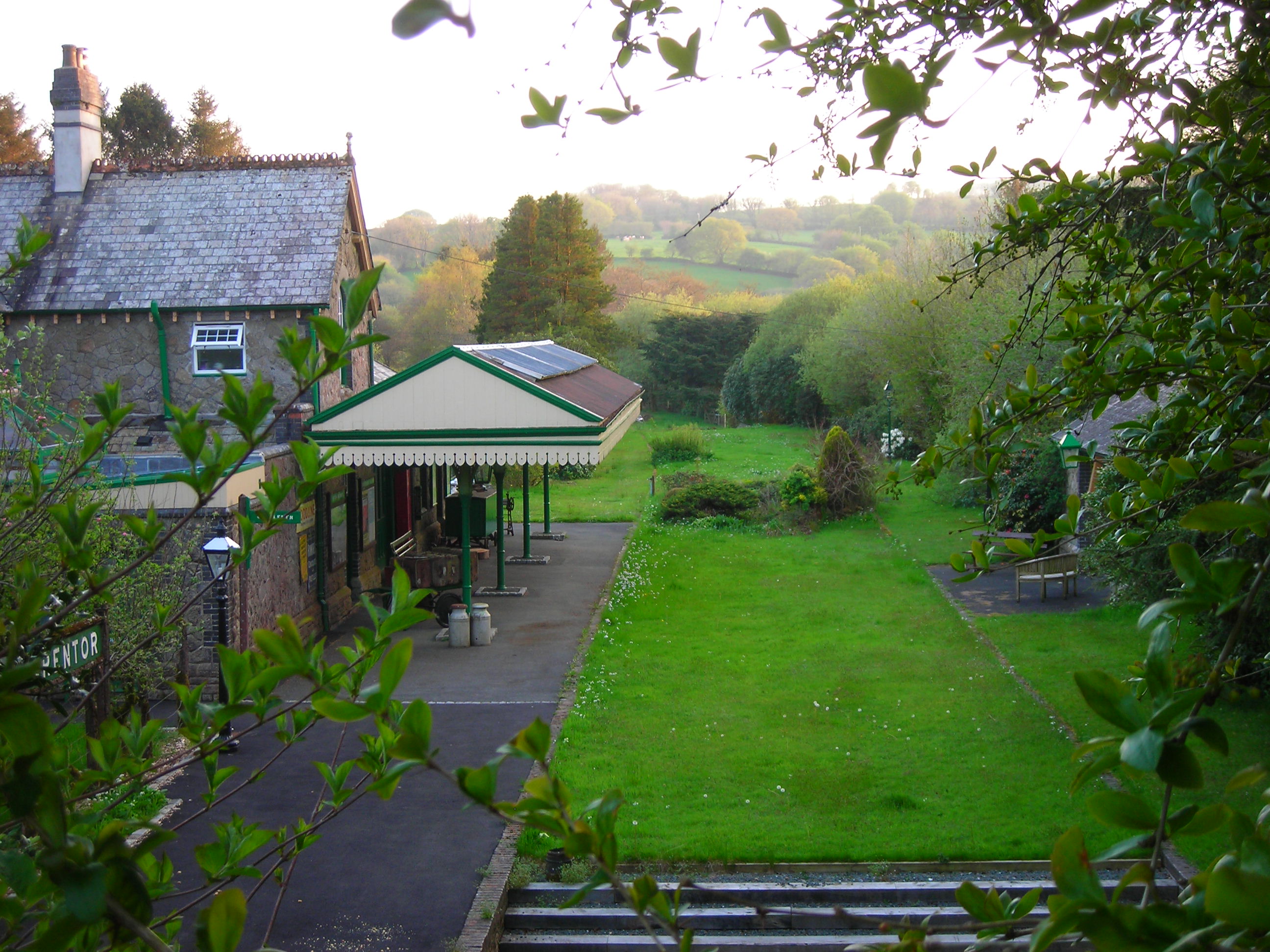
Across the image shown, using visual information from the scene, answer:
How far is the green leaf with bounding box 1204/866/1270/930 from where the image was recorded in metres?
0.89

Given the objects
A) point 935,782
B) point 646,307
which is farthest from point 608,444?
point 646,307

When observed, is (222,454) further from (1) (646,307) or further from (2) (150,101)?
(1) (646,307)

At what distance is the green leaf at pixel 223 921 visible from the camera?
124 centimetres

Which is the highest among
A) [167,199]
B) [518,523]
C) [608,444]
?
[167,199]

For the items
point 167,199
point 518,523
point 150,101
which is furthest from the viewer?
point 150,101

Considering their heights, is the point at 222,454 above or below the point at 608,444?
above

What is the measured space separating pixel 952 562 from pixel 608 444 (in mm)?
10779

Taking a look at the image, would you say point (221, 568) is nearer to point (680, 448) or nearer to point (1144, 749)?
point (1144, 749)

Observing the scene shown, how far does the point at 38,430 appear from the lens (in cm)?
730

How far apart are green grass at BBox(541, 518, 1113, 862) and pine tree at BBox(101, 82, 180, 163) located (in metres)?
27.4

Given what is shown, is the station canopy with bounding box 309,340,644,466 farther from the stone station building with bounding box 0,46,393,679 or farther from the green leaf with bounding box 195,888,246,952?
the green leaf with bounding box 195,888,246,952

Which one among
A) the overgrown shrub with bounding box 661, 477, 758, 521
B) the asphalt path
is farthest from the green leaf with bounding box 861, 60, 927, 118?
the overgrown shrub with bounding box 661, 477, 758, 521

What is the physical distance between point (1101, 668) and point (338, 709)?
738cm

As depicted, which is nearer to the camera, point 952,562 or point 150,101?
point 952,562
